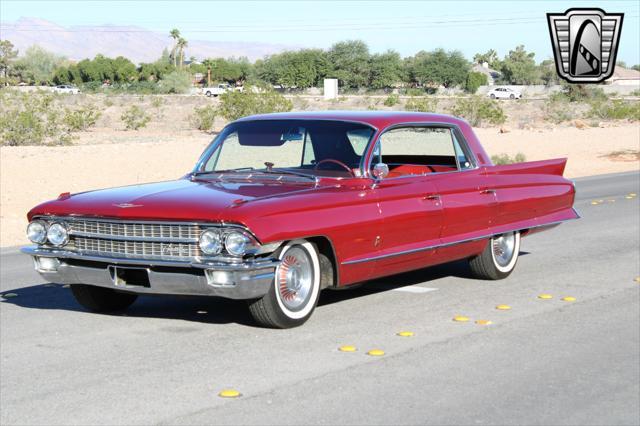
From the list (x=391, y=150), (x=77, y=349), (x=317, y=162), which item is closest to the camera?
(x=77, y=349)

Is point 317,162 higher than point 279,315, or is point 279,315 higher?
point 317,162

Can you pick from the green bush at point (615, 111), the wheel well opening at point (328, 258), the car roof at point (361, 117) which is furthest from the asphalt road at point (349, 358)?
the green bush at point (615, 111)

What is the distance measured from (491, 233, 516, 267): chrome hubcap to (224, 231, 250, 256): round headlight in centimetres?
359

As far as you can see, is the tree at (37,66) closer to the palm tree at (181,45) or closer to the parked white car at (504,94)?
the palm tree at (181,45)

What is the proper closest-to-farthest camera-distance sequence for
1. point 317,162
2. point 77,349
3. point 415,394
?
point 415,394 < point 77,349 < point 317,162

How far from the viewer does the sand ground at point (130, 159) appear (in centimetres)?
2194

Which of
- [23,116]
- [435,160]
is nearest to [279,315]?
[435,160]

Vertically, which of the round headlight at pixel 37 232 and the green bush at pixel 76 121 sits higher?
the round headlight at pixel 37 232

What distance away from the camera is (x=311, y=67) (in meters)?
97.2

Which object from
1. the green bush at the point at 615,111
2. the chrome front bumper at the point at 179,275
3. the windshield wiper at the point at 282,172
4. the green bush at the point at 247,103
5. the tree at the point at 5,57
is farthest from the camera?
the tree at the point at 5,57

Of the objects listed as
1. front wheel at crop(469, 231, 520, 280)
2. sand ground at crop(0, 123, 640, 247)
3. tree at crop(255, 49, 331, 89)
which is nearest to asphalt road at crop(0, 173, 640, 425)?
front wheel at crop(469, 231, 520, 280)

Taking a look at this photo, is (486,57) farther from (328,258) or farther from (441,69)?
(328,258)

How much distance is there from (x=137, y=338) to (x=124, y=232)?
0.76m

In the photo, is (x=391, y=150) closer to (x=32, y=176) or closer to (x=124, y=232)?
(x=124, y=232)
